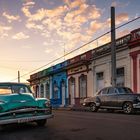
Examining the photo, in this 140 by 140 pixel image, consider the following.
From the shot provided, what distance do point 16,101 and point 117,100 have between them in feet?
42.9

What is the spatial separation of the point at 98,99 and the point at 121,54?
25.5 feet

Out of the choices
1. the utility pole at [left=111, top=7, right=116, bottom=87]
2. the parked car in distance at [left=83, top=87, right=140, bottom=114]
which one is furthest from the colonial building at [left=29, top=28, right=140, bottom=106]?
the parked car in distance at [left=83, top=87, right=140, bottom=114]

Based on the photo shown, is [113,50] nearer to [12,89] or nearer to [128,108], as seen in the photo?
[128,108]

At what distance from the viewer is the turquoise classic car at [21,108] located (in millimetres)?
12164

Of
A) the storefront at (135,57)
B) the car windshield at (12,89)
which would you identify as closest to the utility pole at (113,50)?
the storefront at (135,57)

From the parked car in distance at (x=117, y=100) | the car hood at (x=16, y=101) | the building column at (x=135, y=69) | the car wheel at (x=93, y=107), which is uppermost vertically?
the building column at (x=135, y=69)

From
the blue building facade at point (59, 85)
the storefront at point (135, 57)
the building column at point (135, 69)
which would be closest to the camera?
the storefront at point (135, 57)

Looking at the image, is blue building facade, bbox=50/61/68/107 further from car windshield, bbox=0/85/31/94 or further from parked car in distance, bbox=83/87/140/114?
car windshield, bbox=0/85/31/94

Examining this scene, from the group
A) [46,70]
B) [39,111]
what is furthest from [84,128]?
[46,70]

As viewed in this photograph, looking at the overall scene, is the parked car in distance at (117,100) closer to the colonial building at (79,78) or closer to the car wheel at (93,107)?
the car wheel at (93,107)

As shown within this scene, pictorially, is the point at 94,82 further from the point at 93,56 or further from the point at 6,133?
the point at 6,133

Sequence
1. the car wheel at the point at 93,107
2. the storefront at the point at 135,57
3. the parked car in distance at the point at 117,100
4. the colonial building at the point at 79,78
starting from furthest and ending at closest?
the colonial building at the point at 79,78 < the storefront at the point at 135,57 < the car wheel at the point at 93,107 < the parked car in distance at the point at 117,100

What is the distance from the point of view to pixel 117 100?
24.5 meters

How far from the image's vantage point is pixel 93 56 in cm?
3872
